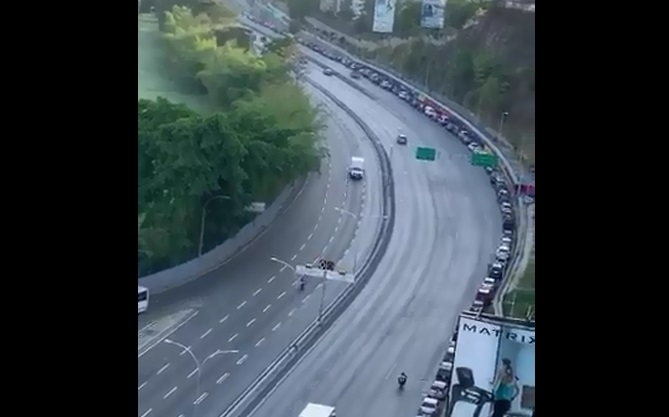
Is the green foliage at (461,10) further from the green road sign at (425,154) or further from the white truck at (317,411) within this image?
the white truck at (317,411)

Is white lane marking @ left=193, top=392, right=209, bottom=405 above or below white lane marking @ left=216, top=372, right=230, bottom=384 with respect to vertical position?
below

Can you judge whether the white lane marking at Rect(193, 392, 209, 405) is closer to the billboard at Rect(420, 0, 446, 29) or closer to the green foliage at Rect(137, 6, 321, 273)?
the green foliage at Rect(137, 6, 321, 273)

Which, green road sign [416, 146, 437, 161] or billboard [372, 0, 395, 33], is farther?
green road sign [416, 146, 437, 161]

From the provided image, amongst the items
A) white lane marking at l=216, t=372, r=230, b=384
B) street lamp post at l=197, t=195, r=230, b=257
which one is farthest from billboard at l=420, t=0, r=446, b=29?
white lane marking at l=216, t=372, r=230, b=384

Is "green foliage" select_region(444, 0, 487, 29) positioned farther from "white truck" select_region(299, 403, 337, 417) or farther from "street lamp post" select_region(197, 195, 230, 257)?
"white truck" select_region(299, 403, 337, 417)

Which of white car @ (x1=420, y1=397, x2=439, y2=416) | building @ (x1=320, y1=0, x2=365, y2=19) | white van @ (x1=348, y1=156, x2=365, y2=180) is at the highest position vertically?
building @ (x1=320, y1=0, x2=365, y2=19)

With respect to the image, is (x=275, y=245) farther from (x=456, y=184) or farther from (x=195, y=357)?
(x=456, y=184)

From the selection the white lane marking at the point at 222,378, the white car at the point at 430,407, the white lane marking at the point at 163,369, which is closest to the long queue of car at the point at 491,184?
the white car at the point at 430,407
